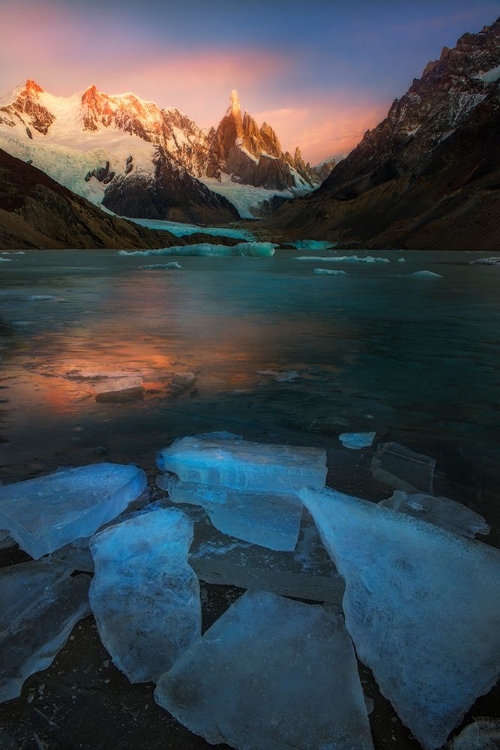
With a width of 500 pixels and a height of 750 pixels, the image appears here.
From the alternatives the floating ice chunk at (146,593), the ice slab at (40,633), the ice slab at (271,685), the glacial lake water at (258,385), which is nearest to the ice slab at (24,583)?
the ice slab at (40,633)

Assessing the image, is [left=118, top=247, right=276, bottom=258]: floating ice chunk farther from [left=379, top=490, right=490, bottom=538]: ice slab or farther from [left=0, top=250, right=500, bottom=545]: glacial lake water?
[left=379, top=490, right=490, bottom=538]: ice slab

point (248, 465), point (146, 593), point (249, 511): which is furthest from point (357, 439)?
point (146, 593)

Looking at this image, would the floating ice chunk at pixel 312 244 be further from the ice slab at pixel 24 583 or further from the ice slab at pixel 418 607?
the ice slab at pixel 24 583

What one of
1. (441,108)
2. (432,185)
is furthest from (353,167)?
(432,185)

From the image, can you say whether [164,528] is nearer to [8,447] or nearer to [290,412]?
[8,447]

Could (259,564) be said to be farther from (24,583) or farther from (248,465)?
(24,583)

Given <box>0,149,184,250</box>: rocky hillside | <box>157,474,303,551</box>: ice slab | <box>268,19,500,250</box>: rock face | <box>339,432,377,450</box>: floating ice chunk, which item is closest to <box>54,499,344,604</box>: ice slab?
<box>157,474,303,551</box>: ice slab
